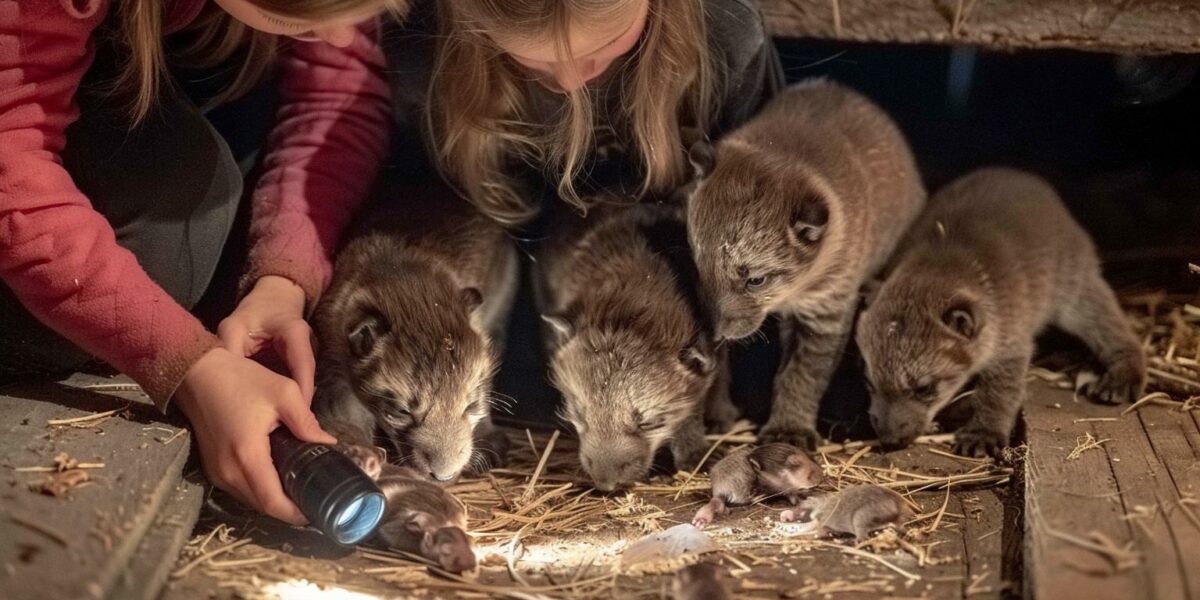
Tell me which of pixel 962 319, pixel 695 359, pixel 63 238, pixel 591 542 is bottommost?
pixel 591 542

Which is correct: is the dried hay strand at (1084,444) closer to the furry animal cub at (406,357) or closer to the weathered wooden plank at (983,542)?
the weathered wooden plank at (983,542)

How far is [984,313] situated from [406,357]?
7.80 ft

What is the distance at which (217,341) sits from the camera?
142 inches

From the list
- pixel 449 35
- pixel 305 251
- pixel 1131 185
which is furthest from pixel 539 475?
pixel 1131 185

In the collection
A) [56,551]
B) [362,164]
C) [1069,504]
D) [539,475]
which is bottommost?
[539,475]

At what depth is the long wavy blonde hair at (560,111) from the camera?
13.2ft

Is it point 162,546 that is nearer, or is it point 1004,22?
point 162,546

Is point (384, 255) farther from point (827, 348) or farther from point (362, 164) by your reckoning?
point (827, 348)

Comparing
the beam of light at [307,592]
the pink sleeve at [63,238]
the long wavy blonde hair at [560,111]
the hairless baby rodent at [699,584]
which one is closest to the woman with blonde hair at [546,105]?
the long wavy blonde hair at [560,111]

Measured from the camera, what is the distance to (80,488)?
10.3ft

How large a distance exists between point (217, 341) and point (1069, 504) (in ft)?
9.23

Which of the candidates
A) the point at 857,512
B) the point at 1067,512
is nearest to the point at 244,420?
the point at 857,512

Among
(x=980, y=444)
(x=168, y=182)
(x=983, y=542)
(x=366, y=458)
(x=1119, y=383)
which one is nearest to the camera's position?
(x=983, y=542)

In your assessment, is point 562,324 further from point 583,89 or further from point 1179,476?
point 1179,476
